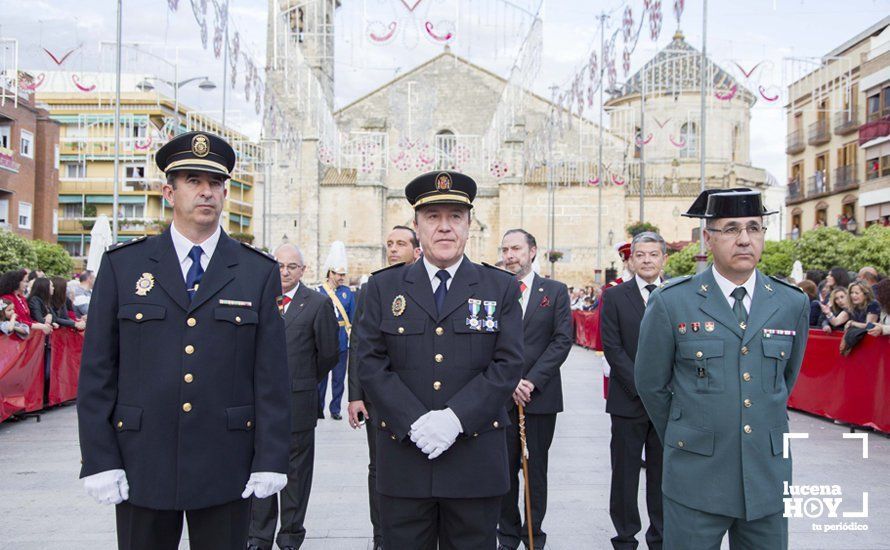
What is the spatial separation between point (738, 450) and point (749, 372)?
33 centimetres

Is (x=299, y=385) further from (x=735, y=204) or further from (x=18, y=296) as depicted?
(x=18, y=296)

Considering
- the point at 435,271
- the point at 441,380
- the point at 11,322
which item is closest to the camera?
the point at 441,380

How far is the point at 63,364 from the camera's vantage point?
11.0m

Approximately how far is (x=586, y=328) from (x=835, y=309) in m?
12.3

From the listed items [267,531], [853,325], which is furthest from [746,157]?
[267,531]

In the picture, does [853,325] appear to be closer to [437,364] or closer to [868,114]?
[437,364]

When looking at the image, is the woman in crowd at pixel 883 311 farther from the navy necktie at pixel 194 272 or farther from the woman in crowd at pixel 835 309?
the navy necktie at pixel 194 272

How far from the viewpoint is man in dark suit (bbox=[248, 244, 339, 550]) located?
4.94 metres

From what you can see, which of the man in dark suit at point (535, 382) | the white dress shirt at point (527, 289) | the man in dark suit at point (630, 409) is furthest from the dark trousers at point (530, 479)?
the white dress shirt at point (527, 289)

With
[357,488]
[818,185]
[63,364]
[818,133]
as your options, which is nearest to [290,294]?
[357,488]

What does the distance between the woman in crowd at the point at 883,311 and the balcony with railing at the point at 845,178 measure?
2695cm

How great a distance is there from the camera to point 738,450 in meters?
3.15

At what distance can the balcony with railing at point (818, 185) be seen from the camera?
3506 centimetres

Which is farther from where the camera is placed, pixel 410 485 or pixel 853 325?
pixel 853 325
